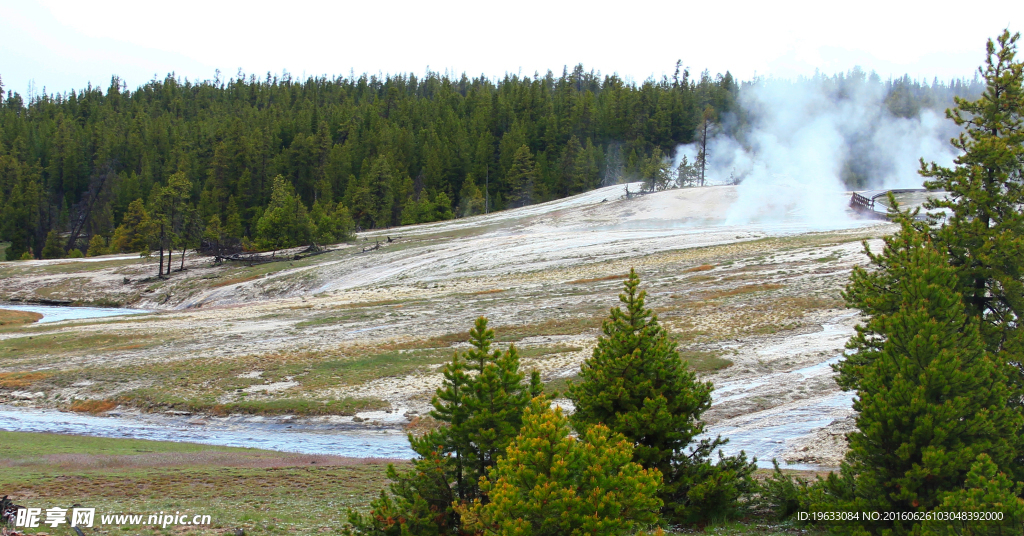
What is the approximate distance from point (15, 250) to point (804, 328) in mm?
122422

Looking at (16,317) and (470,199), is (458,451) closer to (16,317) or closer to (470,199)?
(16,317)

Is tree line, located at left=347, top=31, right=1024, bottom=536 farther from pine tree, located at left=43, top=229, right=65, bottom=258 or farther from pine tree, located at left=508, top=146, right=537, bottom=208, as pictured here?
pine tree, located at left=43, top=229, right=65, bottom=258

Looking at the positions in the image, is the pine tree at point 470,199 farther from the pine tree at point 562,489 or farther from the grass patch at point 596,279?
the pine tree at point 562,489

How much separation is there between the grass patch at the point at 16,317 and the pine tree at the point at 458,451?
52836 mm

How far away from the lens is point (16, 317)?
54562mm

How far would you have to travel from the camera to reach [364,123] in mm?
145375

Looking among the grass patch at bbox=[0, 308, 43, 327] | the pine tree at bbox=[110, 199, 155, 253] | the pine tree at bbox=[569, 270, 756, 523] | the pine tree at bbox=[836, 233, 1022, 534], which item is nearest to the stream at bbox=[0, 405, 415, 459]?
the pine tree at bbox=[569, 270, 756, 523]

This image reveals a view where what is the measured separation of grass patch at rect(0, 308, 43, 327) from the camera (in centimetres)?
5112

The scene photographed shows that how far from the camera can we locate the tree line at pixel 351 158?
11450cm

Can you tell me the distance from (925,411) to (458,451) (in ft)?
22.8

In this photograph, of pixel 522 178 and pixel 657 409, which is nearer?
pixel 657 409

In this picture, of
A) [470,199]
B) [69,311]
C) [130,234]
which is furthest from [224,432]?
[130,234]

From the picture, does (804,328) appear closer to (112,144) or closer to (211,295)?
(211,295)

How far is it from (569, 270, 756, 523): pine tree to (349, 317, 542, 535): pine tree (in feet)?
4.82
